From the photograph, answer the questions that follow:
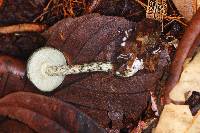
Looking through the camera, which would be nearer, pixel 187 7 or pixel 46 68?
pixel 187 7

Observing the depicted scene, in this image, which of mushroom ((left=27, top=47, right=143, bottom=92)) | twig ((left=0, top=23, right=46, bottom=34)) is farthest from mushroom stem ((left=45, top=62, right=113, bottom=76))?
twig ((left=0, top=23, right=46, bottom=34))

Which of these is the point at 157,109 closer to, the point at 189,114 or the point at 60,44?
the point at 189,114

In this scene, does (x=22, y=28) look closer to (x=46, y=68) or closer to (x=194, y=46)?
(x=46, y=68)

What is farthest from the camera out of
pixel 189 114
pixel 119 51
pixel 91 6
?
pixel 91 6

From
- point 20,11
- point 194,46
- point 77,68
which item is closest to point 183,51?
point 194,46

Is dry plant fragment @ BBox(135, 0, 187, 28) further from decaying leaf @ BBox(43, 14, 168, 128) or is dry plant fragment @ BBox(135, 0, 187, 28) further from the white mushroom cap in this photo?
the white mushroom cap

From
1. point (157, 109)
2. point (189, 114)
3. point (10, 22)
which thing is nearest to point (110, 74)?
point (157, 109)
